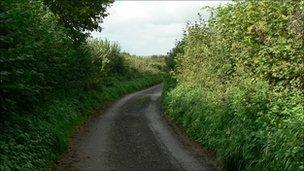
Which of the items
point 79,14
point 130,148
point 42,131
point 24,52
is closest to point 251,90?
point 130,148

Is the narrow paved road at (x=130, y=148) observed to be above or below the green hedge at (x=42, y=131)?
below

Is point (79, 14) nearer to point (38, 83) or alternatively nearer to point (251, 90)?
point (38, 83)

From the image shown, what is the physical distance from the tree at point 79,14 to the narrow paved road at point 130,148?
240 inches

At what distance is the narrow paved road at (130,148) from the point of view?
46.9 ft

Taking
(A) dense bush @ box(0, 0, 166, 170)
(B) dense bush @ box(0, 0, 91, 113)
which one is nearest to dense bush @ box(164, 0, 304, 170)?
(A) dense bush @ box(0, 0, 166, 170)

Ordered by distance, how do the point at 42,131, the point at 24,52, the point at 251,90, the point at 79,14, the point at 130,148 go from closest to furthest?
the point at 24,52 → the point at 42,131 → the point at 251,90 → the point at 130,148 → the point at 79,14

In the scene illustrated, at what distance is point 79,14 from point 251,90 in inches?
584

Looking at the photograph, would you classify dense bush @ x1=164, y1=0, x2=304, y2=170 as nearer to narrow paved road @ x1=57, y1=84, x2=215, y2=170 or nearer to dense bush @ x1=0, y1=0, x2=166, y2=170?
narrow paved road @ x1=57, y1=84, x2=215, y2=170

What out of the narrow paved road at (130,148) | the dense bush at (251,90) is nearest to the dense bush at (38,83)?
the narrow paved road at (130,148)

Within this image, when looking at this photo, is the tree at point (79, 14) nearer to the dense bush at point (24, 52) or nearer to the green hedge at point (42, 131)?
the green hedge at point (42, 131)

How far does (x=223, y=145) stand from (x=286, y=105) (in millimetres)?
2660

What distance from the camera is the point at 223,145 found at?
48.3ft

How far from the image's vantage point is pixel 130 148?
16.9 m

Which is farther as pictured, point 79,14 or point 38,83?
point 79,14
